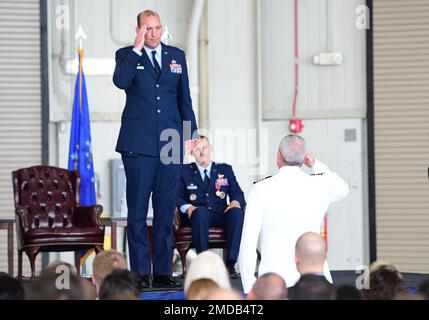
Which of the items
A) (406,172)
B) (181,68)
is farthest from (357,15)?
(181,68)

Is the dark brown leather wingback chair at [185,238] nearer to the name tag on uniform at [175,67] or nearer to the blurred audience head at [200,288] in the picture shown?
the name tag on uniform at [175,67]

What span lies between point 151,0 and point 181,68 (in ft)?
14.3

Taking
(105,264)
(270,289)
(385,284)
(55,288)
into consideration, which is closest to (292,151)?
(105,264)

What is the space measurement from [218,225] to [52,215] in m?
1.31

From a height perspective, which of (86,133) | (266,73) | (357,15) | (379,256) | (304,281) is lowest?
(379,256)

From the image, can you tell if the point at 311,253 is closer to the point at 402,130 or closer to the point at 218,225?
the point at 218,225

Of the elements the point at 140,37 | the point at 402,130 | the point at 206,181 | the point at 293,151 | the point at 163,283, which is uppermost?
the point at 140,37

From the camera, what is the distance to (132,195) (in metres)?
5.19

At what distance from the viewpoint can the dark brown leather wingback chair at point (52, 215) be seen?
6707mm

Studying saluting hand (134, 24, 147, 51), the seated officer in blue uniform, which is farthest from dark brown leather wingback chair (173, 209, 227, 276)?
saluting hand (134, 24, 147, 51)

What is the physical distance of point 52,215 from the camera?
7.29 meters

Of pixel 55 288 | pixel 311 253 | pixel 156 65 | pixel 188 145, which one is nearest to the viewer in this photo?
pixel 55 288

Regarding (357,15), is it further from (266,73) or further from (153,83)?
(153,83)

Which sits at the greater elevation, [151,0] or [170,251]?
[151,0]
